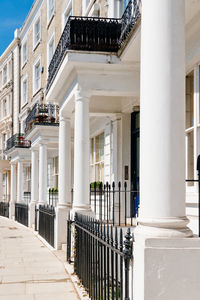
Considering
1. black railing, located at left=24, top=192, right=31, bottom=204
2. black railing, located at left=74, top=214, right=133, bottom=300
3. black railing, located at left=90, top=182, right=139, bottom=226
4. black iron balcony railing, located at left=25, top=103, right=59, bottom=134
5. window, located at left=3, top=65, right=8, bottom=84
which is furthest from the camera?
window, located at left=3, top=65, right=8, bottom=84

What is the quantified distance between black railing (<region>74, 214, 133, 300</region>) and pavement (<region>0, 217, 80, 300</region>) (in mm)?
404

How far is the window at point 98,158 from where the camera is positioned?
15245 mm

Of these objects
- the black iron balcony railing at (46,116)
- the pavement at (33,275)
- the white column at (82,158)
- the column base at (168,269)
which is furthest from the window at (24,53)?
the column base at (168,269)

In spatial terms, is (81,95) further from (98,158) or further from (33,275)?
(98,158)

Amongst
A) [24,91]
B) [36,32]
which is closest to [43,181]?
[36,32]

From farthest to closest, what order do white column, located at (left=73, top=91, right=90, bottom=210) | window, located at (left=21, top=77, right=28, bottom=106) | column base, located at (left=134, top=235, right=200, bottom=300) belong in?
window, located at (left=21, top=77, right=28, bottom=106)
white column, located at (left=73, top=91, right=90, bottom=210)
column base, located at (left=134, top=235, right=200, bottom=300)

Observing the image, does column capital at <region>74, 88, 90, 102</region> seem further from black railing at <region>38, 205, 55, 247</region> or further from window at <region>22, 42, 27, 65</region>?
window at <region>22, 42, 27, 65</region>

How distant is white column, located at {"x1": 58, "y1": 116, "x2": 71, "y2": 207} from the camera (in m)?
11.4

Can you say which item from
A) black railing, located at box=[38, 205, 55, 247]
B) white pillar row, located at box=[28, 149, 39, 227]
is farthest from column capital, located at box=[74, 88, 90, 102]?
white pillar row, located at box=[28, 149, 39, 227]

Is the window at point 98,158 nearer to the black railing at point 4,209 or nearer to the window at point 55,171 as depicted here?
the window at point 55,171

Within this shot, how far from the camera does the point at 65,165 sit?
451 inches

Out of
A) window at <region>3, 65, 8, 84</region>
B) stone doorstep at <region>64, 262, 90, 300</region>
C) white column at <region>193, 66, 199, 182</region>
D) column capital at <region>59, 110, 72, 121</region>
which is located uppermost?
window at <region>3, 65, 8, 84</region>

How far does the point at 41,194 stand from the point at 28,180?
46.8 feet

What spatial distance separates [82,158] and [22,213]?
1403cm
